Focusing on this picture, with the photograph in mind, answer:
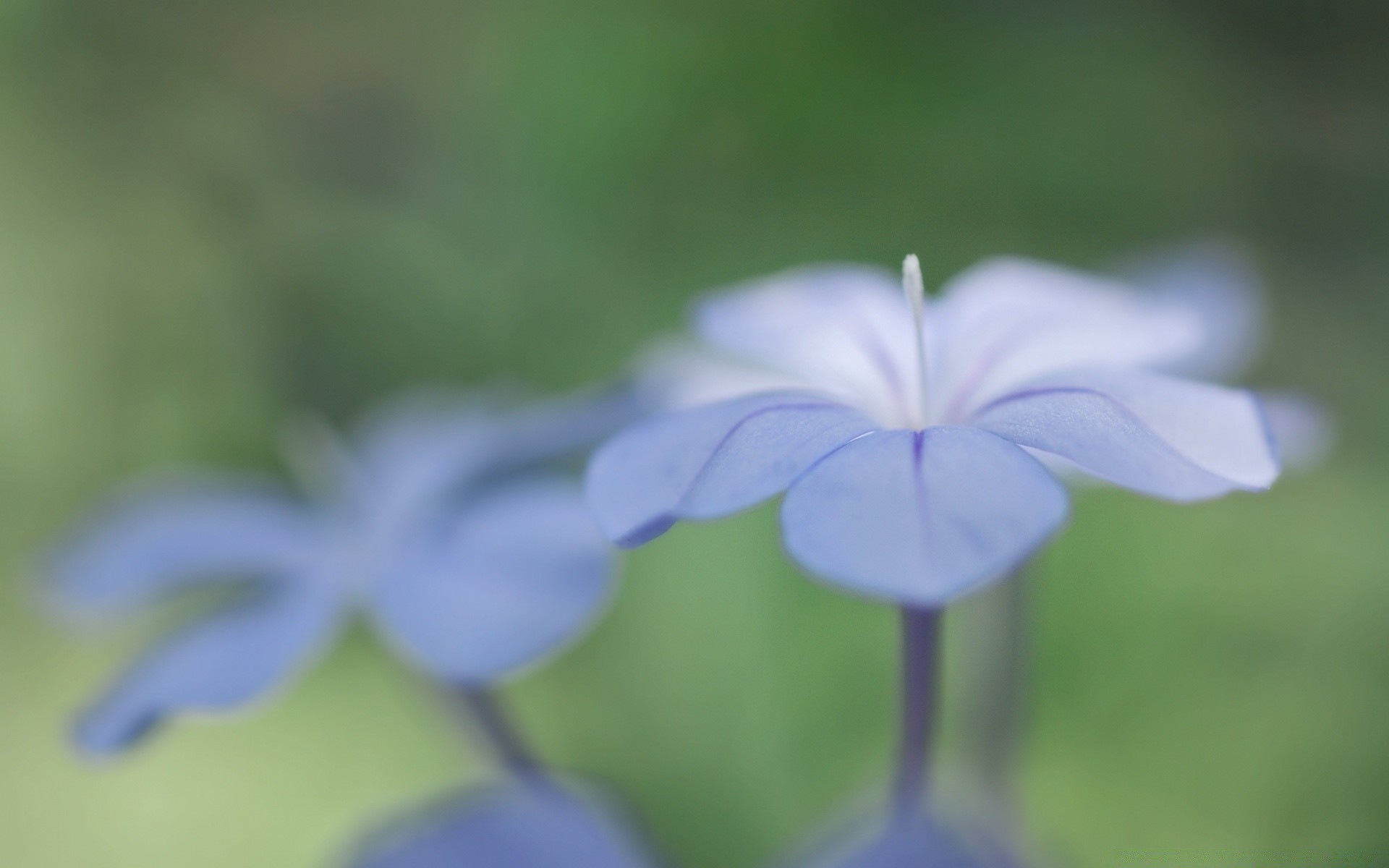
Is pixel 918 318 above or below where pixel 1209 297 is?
above

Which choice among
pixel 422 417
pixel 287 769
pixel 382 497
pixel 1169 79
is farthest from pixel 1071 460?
pixel 1169 79

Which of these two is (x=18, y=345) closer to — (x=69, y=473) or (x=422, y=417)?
(x=69, y=473)

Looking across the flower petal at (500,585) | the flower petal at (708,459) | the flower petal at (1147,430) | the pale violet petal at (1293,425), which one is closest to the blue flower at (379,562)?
the flower petal at (500,585)

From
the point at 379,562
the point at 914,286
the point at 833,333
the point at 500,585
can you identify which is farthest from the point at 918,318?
the point at 379,562

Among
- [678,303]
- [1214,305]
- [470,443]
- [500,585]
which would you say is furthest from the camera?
[678,303]

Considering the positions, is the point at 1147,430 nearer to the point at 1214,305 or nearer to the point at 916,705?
the point at 916,705

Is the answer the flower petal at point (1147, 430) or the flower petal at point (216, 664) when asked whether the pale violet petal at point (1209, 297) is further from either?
the flower petal at point (216, 664)
